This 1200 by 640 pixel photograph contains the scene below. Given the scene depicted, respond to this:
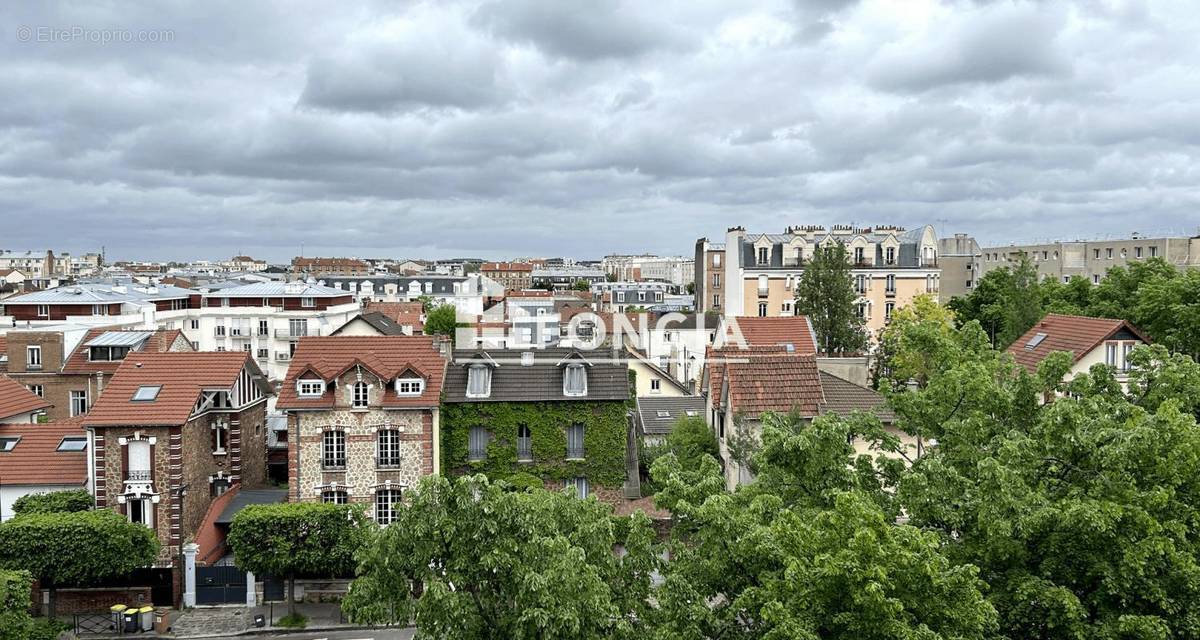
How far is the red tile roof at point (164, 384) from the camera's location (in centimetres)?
3150

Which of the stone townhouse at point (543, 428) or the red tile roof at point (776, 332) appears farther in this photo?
the red tile roof at point (776, 332)

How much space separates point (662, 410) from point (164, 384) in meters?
29.0

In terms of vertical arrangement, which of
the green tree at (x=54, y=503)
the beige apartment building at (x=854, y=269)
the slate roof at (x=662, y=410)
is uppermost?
the beige apartment building at (x=854, y=269)

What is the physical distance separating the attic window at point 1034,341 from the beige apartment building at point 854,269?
34.4 meters

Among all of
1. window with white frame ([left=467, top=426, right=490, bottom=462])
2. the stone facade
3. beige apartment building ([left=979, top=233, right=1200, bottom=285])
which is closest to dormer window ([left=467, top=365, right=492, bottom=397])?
window with white frame ([left=467, top=426, right=490, bottom=462])

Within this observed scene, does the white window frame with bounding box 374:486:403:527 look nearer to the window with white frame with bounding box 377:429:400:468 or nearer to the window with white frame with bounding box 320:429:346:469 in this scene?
the window with white frame with bounding box 377:429:400:468

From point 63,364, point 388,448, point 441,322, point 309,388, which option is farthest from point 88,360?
point 441,322

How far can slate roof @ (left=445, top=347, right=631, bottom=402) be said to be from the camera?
34.7 m

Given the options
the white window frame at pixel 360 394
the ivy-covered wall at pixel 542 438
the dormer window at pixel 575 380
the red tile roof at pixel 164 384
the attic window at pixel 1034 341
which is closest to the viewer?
the red tile roof at pixel 164 384

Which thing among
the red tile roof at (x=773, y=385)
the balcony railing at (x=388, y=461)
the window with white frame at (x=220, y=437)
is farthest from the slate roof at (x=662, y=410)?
the window with white frame at (x=220, y=437)

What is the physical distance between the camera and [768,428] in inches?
730

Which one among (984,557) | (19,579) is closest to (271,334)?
(19,579)

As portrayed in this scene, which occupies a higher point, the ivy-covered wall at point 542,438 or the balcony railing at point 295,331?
the balcony railing at point 295,331

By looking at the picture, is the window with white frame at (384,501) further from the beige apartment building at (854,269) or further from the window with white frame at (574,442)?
the beige apartment building at (854,269)
